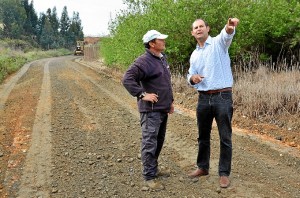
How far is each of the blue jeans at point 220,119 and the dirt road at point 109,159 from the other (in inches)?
15.5

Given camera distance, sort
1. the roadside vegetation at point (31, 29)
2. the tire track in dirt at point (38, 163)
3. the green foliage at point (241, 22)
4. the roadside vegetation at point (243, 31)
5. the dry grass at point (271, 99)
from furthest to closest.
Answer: the roadside vegetation at point (31, 29) → the green foliage at point (241, 22) → the roadside vegetation at point (243, 31) → the dry grass at point (271, 99) → the tire track in dirt at point (38, 163)

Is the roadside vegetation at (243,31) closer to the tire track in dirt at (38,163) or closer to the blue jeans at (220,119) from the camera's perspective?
the tire track in dirt at (38,163)

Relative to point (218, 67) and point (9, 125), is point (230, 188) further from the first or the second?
point (9, 125)

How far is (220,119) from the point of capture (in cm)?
413

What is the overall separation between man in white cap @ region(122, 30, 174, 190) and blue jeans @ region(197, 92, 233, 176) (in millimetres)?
449

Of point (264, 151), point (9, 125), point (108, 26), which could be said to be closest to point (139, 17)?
point (108, 26)

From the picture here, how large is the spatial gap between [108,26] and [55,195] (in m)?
16.3

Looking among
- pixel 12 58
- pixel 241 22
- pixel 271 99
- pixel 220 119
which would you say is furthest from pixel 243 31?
pixel 12 58

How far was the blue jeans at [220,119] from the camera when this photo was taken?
13.4 ft

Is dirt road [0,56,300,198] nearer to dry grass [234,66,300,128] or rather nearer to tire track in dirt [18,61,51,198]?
tire track in dirt [18,61,51,198]

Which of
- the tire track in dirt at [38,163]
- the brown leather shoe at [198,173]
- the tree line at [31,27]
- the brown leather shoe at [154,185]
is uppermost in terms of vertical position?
the tree line at [31,27]

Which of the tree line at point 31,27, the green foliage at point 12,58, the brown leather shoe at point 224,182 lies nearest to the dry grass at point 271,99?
the brown leather shoe at point 224,182

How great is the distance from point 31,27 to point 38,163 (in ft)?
296

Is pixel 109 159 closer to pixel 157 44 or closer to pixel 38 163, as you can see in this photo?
pixel 38 163
